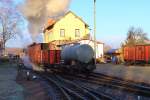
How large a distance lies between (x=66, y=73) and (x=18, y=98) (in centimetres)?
1801

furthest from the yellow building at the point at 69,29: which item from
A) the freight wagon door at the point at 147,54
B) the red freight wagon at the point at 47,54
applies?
the red freight wagon at the point at 47,54

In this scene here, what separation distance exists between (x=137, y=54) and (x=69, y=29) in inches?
1213

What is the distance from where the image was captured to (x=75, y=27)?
281 feet

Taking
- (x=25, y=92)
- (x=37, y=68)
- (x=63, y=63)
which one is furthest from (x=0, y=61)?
(x=25, y=92)

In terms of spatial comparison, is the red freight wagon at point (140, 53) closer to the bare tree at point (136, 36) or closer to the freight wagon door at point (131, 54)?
the freight wagon door at point (131, 54)

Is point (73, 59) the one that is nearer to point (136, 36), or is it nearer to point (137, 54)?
point (137, 54)

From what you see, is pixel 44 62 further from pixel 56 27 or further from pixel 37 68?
pixel 56 27

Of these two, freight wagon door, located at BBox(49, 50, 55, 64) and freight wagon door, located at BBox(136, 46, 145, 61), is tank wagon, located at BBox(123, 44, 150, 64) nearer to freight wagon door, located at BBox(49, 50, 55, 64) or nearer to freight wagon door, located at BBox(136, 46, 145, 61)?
freight wagon door, located at BBox(136, 46, 145, 61)

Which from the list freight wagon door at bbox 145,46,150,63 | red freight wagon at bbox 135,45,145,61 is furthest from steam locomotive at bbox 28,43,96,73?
red freight wagon at bbox 135,45,145,61

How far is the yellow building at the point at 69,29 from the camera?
274 ft

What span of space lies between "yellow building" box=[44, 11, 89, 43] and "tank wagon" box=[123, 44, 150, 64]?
23.8 metres

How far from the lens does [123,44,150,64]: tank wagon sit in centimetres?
5463

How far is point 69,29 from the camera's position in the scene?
85.5 meters

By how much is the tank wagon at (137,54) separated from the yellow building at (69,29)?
23.8m
